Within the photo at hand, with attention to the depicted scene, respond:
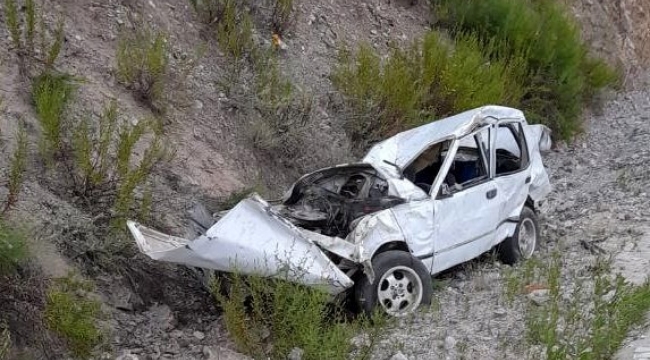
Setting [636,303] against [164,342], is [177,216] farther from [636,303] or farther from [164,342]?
[636,303]

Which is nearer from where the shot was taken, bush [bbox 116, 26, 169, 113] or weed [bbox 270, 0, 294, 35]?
bush [bbox 116, 26, 169, 113]

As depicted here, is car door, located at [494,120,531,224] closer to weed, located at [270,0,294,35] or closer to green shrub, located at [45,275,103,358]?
weed, located at [270,0,294,35]

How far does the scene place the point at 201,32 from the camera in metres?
11.2

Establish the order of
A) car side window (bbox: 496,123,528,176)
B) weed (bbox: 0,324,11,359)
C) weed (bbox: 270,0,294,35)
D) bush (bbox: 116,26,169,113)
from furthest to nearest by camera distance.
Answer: weed (bbox: 270,0,294,35)
bush (bbox: 116,26,169,113)
car side window (bbox: 496,123,528,176)
weed (bbox: 0,324,11,359)

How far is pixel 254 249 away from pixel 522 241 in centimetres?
362

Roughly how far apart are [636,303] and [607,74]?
11.6 metres

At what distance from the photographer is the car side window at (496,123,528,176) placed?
9258mm

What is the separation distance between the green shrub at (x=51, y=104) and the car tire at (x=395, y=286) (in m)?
2.97

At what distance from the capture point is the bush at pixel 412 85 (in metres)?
11.2

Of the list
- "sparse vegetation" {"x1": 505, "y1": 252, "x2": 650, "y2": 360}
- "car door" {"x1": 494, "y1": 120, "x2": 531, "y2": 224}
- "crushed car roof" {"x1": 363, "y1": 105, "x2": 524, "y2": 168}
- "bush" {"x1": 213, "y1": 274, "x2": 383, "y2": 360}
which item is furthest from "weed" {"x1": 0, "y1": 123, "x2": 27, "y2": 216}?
"car door" {"x1": 494, "y1": 120, "x2": 531, "y2": 224}

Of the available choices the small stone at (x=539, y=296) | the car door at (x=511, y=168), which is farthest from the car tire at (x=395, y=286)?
the car door at (x=511, y=168)

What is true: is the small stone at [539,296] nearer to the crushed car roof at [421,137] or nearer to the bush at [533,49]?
the crushed car roof at [421,137]

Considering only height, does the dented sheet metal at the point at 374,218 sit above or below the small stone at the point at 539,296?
above

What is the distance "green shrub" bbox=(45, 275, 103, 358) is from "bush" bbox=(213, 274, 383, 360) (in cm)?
90
